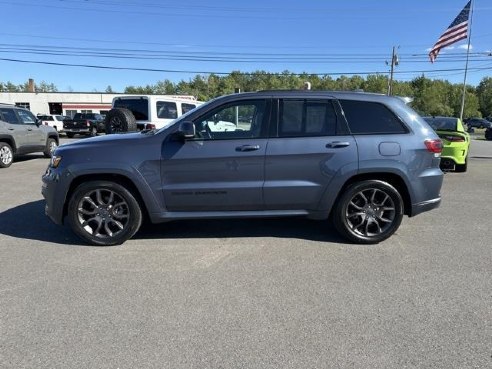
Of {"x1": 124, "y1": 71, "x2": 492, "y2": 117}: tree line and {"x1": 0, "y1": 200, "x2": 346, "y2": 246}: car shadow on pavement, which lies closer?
{"x1": 0, "y1": 200, "x2": 346, "y2": 246}: car shadow on pavement

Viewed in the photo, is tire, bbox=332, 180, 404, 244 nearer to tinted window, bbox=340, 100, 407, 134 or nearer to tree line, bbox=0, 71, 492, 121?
tinted window, bbox=340, 100, 407, 134

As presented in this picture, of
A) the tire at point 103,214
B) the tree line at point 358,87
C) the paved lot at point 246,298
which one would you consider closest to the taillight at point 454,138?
the paved lot at point 246,298

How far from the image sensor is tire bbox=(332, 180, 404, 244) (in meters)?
5.17

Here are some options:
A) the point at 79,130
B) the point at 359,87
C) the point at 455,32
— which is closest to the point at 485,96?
the point at 359,87

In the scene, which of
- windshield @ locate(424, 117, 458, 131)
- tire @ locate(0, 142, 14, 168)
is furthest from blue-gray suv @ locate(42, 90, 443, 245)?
tire @ locate(0, 142, 14, 168)

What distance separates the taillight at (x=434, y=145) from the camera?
517 centimetres

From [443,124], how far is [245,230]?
8.08m

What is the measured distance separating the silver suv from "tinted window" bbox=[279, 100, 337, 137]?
881 centimetres

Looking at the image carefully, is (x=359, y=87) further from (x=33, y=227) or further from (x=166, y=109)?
(x=33, y=227)

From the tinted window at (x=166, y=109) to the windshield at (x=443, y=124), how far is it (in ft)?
24.2

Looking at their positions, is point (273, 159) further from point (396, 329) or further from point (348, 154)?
point (396, 329)

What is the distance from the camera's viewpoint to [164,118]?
1305cm

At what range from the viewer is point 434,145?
521 cm

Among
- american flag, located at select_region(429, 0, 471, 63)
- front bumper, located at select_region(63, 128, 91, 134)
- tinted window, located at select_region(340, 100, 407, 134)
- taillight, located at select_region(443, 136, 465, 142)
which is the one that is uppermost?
american flag, located at select_region(429, 0, 471, 63)
